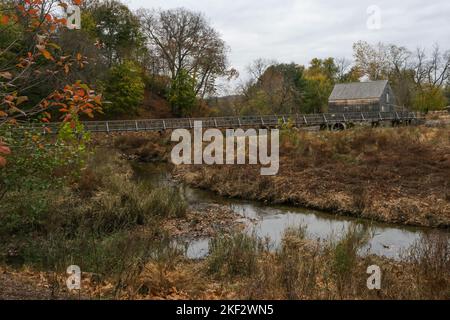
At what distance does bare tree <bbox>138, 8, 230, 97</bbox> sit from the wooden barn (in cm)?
1423

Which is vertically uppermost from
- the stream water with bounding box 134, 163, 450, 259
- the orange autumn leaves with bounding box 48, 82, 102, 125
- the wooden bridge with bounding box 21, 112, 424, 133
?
the wooden bridge with bounding box 21, 112, 424, 133

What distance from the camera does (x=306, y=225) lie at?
12266mm

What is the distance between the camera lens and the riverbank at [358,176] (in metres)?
15.9

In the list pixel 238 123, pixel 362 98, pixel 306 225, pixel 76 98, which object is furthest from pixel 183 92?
pixel 76 98

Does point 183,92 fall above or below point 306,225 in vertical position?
above

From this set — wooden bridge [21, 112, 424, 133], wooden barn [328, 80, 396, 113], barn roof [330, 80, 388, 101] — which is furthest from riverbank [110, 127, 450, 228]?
barn roof [330, 80, 388, 101]

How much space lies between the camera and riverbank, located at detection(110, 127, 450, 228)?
626 inches

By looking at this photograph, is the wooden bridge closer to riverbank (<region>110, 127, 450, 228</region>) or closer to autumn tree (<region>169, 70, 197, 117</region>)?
riverbank (<region>110, 127, 450, 228</region>)

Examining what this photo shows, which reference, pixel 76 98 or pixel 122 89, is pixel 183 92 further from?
pixel 76 98

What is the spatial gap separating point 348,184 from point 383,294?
12411 millimetres

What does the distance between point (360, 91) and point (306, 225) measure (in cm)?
4130

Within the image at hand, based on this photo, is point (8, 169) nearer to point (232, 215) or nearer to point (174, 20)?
point (232, 215)

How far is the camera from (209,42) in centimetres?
4853

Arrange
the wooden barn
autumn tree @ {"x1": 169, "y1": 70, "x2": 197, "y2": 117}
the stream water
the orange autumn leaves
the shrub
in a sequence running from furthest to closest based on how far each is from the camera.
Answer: the wooden barn < autumn tree @ {"x1": 169, "y1": 70, "x2": 197, "y2": 117} < the stream water < the shrub < the orange autumn leaves
